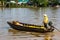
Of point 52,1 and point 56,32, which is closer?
point 56,32

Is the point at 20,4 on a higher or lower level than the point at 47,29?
lower

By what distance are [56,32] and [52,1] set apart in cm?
6252

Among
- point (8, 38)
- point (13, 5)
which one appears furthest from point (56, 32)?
point (13, 5)

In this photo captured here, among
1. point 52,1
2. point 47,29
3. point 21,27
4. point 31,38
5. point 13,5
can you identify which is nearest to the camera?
point 31,38

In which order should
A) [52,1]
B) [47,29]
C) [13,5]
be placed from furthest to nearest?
[52,1] → [13,5] → [47,29]

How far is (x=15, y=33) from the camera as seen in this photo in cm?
2309

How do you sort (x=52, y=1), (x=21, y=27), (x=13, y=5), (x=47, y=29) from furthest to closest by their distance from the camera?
(x=52, y=1) → (x=13, y=5) → (x=21, y=27) → (x=47, y=29)

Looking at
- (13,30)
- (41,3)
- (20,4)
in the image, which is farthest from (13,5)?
(13,30)

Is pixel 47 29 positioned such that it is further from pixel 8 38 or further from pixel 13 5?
pixel 13 5

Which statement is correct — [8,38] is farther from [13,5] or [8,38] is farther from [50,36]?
[13,5]

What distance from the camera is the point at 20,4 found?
267 feet

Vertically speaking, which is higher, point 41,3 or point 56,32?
point 56,32

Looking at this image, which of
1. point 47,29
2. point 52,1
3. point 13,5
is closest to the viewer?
point 47,29

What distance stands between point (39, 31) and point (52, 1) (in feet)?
207
